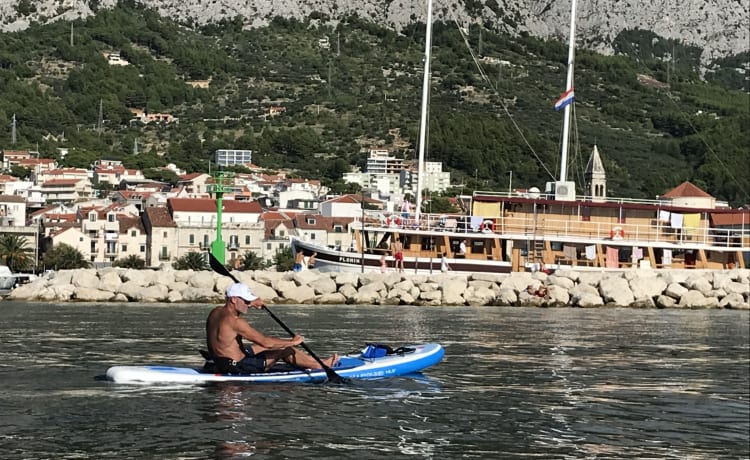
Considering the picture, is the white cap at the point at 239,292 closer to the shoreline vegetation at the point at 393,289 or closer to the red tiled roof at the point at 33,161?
the shoreline vegetation at the point at 393,289

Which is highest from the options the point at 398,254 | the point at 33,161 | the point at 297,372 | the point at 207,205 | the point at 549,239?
the point at 33,161

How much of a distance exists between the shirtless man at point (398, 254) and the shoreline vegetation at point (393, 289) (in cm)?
326

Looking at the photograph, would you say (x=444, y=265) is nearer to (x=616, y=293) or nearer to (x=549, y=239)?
(x=549, y=239)

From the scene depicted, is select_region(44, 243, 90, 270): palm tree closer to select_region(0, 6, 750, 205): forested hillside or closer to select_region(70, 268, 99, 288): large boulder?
select_region(70, 268, 99, 288): large boulder

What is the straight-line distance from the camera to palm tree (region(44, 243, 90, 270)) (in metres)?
80.4

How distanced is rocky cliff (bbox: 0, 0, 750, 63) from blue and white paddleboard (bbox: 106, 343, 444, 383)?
133m

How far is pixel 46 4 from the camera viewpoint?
6678 inches

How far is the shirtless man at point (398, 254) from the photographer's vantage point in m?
45.0

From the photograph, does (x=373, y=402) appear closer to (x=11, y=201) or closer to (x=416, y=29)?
(x=11, y=201)

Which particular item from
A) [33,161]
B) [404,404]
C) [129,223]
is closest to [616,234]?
[404,404]

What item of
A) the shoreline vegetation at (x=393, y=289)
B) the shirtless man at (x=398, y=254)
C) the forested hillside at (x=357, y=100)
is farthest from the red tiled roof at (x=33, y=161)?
the shoreline vegetation at (x=393, y=289)

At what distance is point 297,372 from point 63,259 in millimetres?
67464

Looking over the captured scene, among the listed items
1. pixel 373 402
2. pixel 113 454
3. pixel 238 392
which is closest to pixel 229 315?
pixel 238 392

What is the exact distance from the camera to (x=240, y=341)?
53.2 feet
